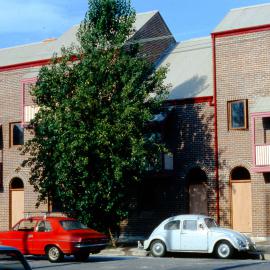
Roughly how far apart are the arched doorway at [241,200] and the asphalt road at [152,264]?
6.22m

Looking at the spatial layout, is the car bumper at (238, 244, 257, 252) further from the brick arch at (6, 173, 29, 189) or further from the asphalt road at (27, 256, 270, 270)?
the brick arch at (6, 173, 29, 189)

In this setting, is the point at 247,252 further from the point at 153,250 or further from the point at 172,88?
the point at 172,88

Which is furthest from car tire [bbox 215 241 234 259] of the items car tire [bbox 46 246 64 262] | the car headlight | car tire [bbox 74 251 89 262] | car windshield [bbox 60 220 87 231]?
car tire [bbox 46 246 64 262]

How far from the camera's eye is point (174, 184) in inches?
1278

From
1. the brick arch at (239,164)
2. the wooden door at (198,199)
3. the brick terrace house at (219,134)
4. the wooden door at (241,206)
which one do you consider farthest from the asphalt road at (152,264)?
the wooden door at (198,199)

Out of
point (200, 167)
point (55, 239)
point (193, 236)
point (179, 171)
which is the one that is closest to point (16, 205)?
point (179, 171)

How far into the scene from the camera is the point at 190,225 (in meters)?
24.5

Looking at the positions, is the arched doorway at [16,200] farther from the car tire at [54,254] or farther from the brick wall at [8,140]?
the car tire at [54,254]

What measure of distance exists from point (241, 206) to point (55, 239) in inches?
400

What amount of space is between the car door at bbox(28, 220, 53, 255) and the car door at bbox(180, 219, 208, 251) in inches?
175

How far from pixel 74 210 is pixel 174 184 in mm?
5291

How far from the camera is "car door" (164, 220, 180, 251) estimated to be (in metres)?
24.6

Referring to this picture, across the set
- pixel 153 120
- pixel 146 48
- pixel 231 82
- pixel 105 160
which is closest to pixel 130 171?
pixel 105 160

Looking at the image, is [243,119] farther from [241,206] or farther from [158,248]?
[158,248]
